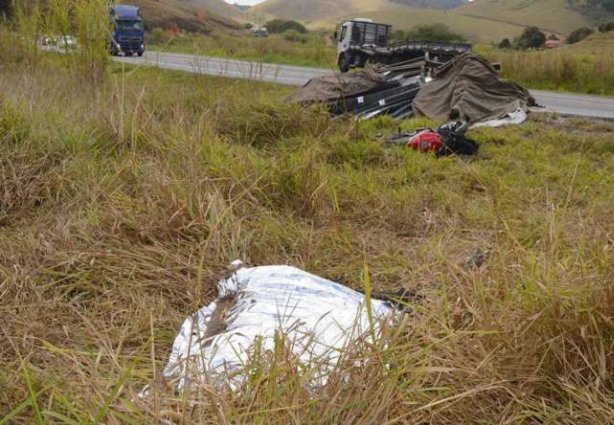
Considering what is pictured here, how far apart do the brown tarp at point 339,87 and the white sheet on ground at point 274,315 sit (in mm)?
6302

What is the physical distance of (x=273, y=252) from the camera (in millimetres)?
3078

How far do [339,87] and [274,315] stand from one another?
6834 mm

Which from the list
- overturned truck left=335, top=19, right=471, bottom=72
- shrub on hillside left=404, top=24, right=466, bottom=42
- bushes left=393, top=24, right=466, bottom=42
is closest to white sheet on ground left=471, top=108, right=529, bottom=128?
overturned truck left=335, top=19, right=471, bottom=72

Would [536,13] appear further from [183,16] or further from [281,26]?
[183,16]

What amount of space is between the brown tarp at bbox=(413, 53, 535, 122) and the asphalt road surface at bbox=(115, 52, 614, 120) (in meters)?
0.78

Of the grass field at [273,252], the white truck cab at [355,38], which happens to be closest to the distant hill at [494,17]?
the white truck cab at [355,38]

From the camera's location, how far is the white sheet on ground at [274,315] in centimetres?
190

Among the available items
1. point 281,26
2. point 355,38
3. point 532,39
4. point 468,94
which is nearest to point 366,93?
point 468,94

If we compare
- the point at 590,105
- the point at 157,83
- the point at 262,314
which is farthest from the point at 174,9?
the point at 262,314

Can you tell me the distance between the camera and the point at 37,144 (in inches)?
153

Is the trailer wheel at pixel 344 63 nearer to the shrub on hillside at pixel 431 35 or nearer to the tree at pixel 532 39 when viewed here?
the shrub on hillside at pixel 431 35

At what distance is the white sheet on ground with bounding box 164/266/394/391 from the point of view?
1.90 meters

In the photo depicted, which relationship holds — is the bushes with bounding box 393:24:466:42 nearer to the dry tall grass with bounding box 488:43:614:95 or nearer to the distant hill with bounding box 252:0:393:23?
the dry tall grass with bounding box 488:43:614:95

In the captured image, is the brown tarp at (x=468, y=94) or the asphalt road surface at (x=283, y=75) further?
the brown tarp at (x=468, y=94)
